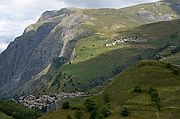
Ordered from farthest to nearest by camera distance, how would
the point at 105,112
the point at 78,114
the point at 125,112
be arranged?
the point at 78,114, the point at 105,112, the point at 125,112

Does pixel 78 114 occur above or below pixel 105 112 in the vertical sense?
below

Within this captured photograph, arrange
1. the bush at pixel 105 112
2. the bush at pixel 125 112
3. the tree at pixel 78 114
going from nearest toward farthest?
the bush at pixel 125 112
the bush at pixel 105 112
the tree at pixel 78 114

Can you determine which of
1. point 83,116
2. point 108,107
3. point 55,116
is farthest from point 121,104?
point 55,116

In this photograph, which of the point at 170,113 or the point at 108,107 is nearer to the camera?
the point at 170,113

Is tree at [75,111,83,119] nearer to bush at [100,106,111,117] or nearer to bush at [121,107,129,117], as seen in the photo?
bush at [100,106,111,117]

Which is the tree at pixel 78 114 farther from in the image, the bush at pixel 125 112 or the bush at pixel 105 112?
the bush at pixel 125 112

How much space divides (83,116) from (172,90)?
45185 mm

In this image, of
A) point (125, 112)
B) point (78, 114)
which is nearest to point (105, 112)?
point (125, 112)

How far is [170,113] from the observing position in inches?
6344

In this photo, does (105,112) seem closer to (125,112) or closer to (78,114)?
(125,112)

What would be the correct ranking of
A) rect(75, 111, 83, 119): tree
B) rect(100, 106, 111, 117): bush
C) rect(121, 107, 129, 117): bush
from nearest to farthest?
rect(121, 107, 129, 117): bush → rect(100, 106, 111, 117): bush → rect(75, 111, 83, 119): tree

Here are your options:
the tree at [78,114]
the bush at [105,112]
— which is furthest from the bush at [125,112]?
the tree at [78,114]

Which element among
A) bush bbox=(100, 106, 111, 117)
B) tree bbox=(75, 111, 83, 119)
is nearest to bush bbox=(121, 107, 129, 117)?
bush bbox=(100, 106, 111, 117)

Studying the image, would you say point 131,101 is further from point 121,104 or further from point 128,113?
point 128,113
